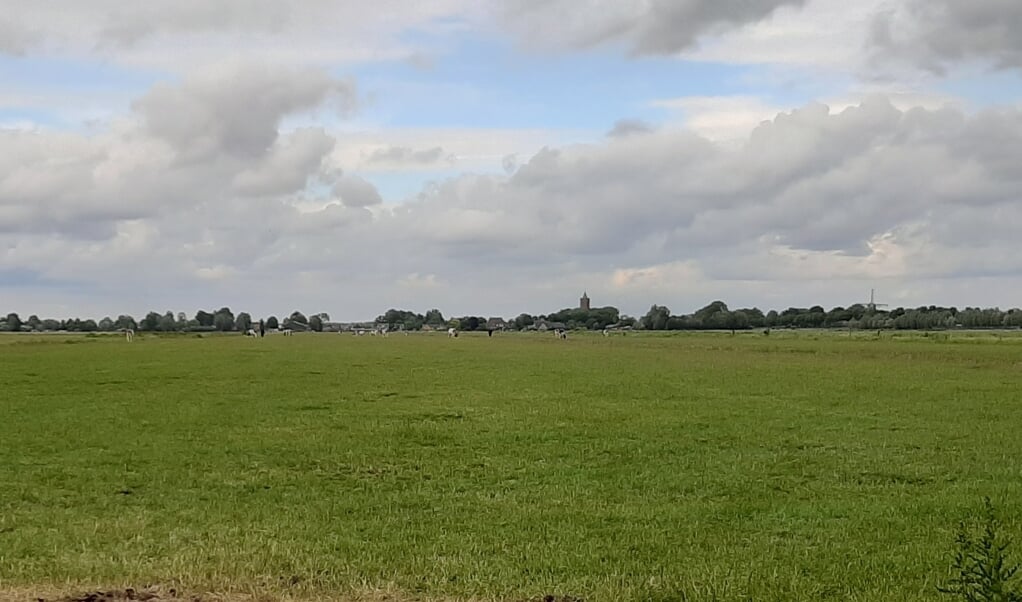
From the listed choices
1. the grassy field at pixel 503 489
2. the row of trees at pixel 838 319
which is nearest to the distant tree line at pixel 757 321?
the row of trees at pixel 838 319

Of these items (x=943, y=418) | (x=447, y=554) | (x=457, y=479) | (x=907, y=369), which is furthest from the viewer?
(x=907, y=369)

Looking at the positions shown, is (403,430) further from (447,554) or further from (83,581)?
(83,581)

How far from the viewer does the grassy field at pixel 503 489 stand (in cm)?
996

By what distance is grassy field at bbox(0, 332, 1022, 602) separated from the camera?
32.7 feet

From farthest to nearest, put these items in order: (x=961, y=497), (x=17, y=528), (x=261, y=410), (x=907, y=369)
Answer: (x=907, y=369), (x=261, y=410), (x=961, y=497), (x=17, y=528)

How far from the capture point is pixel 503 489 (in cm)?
1527

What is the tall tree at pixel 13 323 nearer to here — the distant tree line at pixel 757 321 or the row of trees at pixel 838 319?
the distant tree line at pixel 757 321

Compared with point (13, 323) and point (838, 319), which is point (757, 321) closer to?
point (838, 319)

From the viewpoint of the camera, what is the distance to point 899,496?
47.2ft

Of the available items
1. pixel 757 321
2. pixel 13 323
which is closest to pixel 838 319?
pixel 757 321

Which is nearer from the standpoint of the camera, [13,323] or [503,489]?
[503,489]

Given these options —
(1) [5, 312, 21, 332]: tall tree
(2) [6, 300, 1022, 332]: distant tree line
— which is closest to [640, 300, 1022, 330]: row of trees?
(2) [6, 300, 1022, 332]: distant tree line

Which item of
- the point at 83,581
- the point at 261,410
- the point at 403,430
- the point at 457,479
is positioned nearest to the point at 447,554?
the point at 83,581

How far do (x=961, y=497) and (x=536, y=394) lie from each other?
59.6 feet
